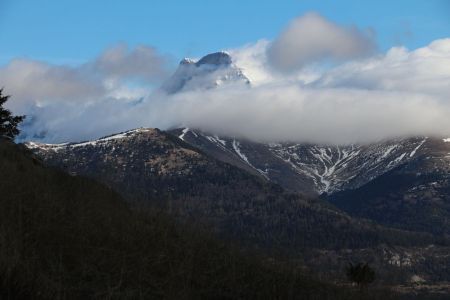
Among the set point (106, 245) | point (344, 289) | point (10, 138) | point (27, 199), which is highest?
point (10, 138)

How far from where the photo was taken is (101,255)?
2023 inches

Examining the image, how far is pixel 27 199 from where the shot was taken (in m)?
52.5

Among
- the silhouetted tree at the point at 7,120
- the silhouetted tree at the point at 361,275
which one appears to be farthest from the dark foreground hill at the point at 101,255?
the silhouetted tree at the point at 361,275

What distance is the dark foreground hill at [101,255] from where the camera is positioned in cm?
3988

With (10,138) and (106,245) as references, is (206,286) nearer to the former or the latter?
(106,245)

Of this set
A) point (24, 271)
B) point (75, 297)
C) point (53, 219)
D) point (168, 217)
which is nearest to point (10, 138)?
point (168, 217)

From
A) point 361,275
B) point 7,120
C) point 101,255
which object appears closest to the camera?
point 101,255

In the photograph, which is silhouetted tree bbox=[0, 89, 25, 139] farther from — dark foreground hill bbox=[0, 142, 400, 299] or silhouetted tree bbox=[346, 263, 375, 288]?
silhouetted tree bbox=[346, 263, 375, 288]

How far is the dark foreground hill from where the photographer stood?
1570 inches

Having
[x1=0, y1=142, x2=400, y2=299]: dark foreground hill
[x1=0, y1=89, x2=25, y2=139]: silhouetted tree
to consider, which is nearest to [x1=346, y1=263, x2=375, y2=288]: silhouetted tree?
[x1=0, y1=142, x2=400, y2=299]: dark foreground hill

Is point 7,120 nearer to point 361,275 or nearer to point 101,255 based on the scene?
point 101,255

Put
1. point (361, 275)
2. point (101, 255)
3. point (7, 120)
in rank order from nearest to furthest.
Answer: point (101, 255) → point (7, 120) → point (361, 275)

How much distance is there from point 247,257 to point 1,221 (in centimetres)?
4249

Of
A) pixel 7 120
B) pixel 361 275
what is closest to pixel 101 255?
pixel 7 120
